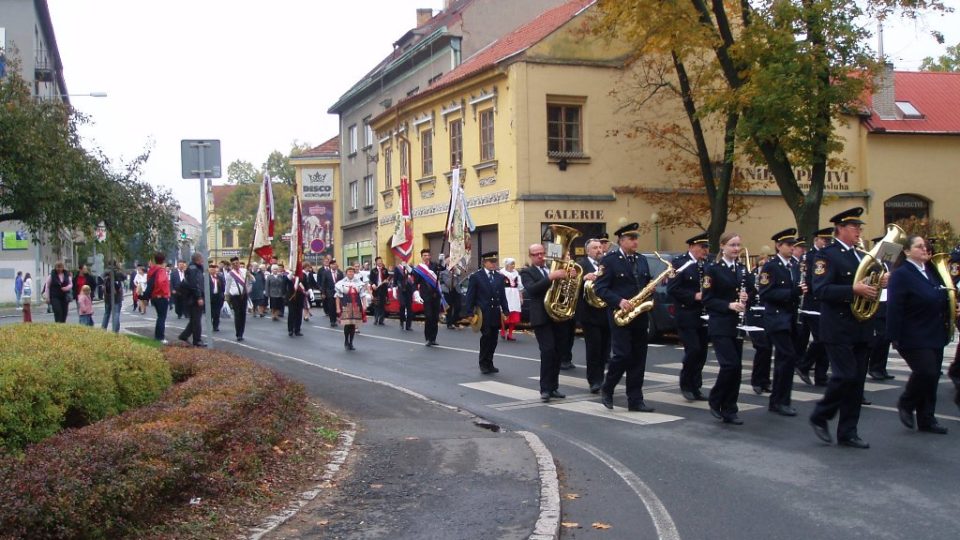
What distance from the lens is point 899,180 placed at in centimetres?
3372

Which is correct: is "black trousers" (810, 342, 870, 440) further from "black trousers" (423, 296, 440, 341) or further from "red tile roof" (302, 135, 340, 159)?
"red tile roof" (302, 135, 340, 159)

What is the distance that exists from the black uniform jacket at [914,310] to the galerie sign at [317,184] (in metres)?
42.5

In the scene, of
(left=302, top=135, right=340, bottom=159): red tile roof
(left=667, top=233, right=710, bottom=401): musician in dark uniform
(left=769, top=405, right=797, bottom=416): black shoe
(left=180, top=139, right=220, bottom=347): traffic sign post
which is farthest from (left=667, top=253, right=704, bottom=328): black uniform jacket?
(left=302, top=135, right=340, bottom=159): red tile roof

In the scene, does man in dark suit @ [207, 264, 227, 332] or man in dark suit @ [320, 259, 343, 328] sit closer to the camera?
man in dark suit @ [207, 264, 227, 332]

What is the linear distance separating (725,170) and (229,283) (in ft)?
41.0

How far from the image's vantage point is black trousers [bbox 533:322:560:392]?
11.5 m

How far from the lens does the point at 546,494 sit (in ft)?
22.3

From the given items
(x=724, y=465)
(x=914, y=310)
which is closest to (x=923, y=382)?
(x=914, y=310)

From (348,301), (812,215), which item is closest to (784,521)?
(348,301)

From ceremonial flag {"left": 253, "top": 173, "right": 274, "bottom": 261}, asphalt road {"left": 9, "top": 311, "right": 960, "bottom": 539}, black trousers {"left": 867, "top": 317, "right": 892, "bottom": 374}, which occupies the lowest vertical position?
asphalt road {"left": 9, "top": 311, "right": 960, "bottom": 539}

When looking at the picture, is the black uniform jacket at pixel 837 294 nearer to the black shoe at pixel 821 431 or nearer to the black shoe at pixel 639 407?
the black shoe at pixel 821 431

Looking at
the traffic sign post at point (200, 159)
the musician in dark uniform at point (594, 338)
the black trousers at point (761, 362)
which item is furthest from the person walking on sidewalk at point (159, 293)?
the black trousers at point (761, 362)

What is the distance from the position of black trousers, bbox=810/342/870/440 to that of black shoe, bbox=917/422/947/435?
3.41 ft

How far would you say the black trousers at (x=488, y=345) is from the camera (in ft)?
46.5
